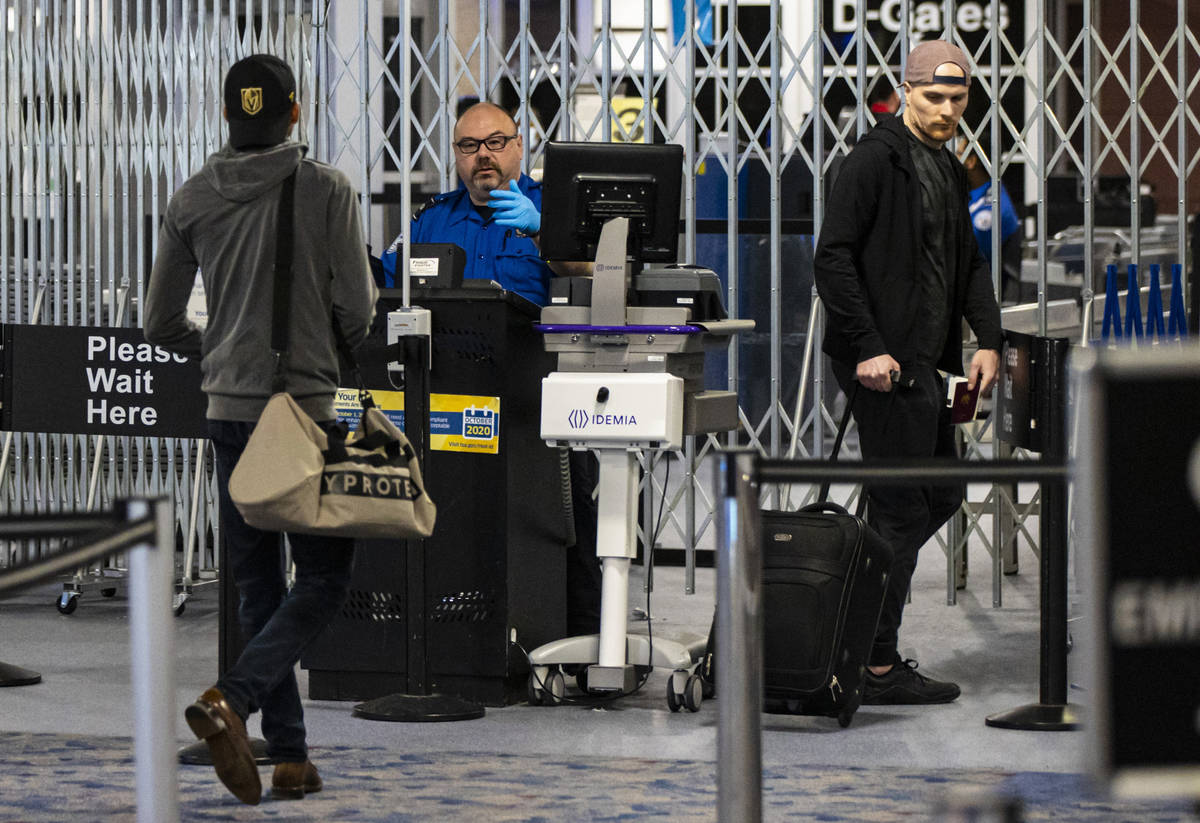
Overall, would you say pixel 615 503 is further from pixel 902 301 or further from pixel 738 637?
pixel 738 637

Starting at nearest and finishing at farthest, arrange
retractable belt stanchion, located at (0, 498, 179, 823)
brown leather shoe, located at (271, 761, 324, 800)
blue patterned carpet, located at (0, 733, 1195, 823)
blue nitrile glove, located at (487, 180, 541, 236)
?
retractable belt stanchion, located at (0, 498, 179, 823) → blue patterned carpet, located at (0, 733, 1195, 823) → brown leather shoe, located at (271, 761, 324, 800) → blue nitrile glove, located at (487, 180, 541, 236)

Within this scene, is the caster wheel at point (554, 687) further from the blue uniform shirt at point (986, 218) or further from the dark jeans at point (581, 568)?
the blue uniform shirt at point (986, 218)

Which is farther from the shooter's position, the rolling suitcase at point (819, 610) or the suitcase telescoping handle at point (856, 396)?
the suitcase telescoping handle at point (856, 396)

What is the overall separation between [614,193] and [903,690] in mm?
1464

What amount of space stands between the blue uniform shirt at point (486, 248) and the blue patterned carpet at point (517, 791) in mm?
1378

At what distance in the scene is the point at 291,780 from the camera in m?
3.58

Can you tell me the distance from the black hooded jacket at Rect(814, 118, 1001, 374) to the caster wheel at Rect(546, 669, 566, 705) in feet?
3.57

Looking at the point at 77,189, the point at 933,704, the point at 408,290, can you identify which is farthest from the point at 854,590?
the point at 77,189

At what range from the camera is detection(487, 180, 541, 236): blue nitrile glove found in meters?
4.73

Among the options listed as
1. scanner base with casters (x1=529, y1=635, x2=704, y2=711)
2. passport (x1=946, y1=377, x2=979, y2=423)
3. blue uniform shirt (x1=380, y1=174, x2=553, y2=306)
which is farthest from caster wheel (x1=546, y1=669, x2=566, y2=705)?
passport (x1=946, y1=377, x2=979, y2=423)

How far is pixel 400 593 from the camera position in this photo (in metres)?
4.51

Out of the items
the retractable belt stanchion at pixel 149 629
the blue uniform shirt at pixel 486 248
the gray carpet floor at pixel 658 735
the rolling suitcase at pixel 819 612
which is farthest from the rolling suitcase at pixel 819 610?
the retractable belt stanchion at pixel 149 629

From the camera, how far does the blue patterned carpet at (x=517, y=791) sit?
345 centimetres

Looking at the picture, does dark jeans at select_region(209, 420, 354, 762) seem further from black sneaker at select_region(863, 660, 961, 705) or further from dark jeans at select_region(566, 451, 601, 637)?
black sneaker at select_region(863, 660, 961, 705)
